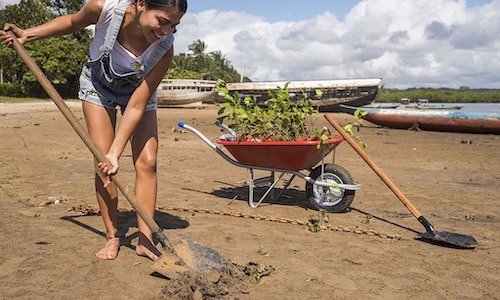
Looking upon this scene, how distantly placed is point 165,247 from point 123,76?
100 cm

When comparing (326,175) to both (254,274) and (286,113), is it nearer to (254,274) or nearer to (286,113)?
(286,113)

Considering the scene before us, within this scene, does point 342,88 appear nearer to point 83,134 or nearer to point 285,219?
point 285,219

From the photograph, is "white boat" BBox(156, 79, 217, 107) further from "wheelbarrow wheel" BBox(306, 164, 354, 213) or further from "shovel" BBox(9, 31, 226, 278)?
"shovel" BBox(9, 31, 226, 278)

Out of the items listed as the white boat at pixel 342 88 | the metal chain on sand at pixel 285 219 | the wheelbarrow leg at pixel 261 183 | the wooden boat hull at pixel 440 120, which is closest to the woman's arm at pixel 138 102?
the metal chain on sand at pixel 285 219

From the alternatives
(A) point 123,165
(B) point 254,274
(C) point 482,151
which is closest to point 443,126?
(C) point 482,151

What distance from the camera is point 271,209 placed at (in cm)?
463

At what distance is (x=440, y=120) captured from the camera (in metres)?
13.9

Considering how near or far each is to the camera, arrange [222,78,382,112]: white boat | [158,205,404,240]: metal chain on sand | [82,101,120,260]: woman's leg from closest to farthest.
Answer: [82,101,120,260]: woman's leg < [158,205,404,240]: metal chain on sand < [222,78,382,112]: white boat

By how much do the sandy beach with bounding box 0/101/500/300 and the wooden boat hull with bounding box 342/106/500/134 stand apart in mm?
6823

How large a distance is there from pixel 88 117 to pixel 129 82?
0.34 m

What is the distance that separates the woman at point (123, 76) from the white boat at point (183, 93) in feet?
68.7

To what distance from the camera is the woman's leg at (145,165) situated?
3094 mm

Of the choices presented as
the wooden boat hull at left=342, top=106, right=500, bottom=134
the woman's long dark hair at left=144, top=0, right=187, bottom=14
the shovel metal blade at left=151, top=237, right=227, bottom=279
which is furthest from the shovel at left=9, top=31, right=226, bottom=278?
the wooden boat hull at left=342, top=106, right=500, bottom=134

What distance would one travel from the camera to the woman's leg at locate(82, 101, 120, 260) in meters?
3.01
